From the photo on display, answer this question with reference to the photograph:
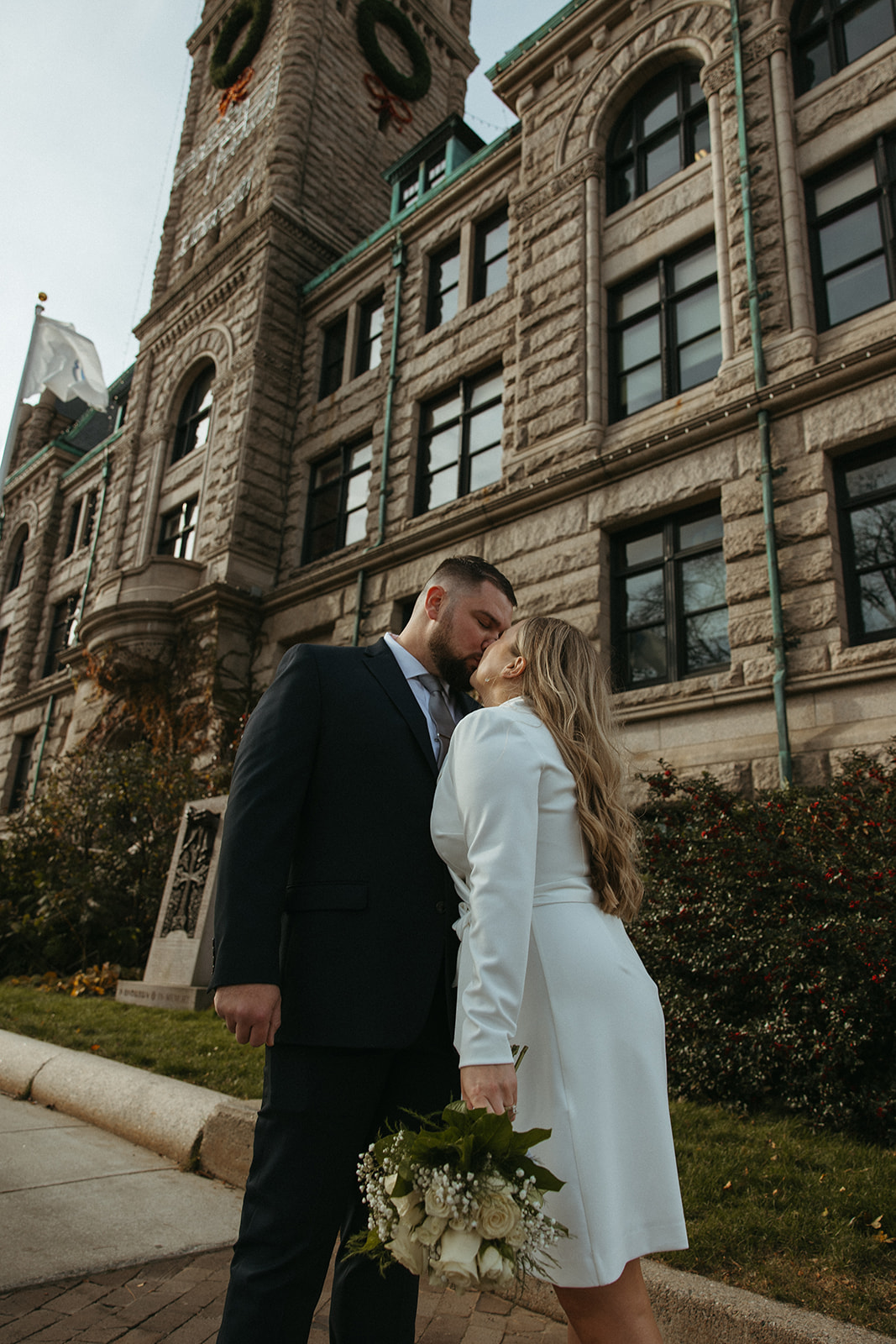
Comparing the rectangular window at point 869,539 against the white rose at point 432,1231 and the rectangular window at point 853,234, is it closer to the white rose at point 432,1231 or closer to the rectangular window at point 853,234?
the rectangular window at point 853,234

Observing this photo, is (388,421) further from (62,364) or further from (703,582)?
(703,582)

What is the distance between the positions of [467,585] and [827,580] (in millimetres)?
7026

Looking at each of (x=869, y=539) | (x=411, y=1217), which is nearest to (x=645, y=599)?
(x=869, y=539)

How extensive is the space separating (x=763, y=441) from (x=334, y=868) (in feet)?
29.0

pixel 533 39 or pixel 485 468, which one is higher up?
pixel 533 39

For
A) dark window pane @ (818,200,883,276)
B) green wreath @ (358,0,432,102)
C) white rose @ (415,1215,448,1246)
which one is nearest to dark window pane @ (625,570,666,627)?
dark window pane @ (818,200,883,276)

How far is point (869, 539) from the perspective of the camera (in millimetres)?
8852

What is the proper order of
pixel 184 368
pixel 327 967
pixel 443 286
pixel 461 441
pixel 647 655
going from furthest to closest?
pixel 184 368, pixel 443 286, pixel 461 441, pixel 647 655, pixel 327 967

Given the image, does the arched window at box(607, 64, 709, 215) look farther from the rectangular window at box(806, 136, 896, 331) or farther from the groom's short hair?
the groom's short hair

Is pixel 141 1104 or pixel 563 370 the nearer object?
pixel 141 1104

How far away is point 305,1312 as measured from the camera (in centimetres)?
191

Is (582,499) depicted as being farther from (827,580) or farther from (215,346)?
(215,346)

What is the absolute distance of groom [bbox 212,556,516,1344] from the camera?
Result: 76.0 inches

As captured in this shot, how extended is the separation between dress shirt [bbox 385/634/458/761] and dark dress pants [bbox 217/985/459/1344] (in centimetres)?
83
